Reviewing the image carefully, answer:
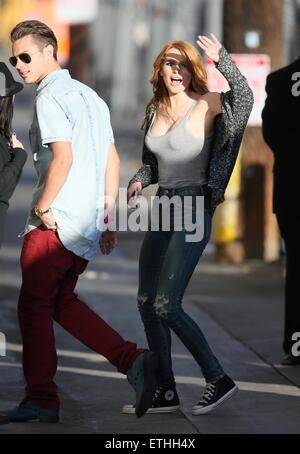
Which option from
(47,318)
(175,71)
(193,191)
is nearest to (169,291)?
(193,191)

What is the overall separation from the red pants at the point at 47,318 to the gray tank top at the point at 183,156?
2.16 feet

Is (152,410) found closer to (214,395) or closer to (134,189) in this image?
(214,395)

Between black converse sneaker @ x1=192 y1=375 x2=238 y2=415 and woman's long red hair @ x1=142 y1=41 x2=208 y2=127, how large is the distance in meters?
1.39

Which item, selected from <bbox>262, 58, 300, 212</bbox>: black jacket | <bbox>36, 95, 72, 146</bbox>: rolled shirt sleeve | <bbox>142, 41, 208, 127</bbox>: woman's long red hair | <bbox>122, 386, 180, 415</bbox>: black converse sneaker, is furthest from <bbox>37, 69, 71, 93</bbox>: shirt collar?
<bbox>262, 58, 300, 212</bbox>: black jacket

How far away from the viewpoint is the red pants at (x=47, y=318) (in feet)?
23.1

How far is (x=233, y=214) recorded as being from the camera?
1500 centimetres

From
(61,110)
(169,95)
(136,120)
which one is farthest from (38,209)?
(136,120)

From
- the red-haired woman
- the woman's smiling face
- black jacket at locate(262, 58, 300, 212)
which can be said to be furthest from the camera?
black jacket at locate(262, 58, 300, 212)

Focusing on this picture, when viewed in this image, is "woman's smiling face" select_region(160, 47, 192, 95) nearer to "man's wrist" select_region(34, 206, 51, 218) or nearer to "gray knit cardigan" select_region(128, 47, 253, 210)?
"gray knit cardigan" select_region(128, 47, 253, 210)

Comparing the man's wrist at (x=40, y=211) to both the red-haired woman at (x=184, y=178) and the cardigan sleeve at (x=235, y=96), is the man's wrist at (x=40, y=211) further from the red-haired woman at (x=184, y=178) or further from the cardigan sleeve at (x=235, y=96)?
the cardigan sleeve at (x=235, y=96)

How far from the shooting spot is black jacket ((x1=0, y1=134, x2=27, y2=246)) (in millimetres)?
7000

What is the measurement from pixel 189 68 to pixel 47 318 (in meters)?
1.45

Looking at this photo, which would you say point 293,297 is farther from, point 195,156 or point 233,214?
point 233,214

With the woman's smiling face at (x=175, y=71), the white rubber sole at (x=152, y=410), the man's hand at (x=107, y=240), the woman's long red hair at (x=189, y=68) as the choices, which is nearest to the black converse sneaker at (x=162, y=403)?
the white rubber sole at (x=152, y=410)
